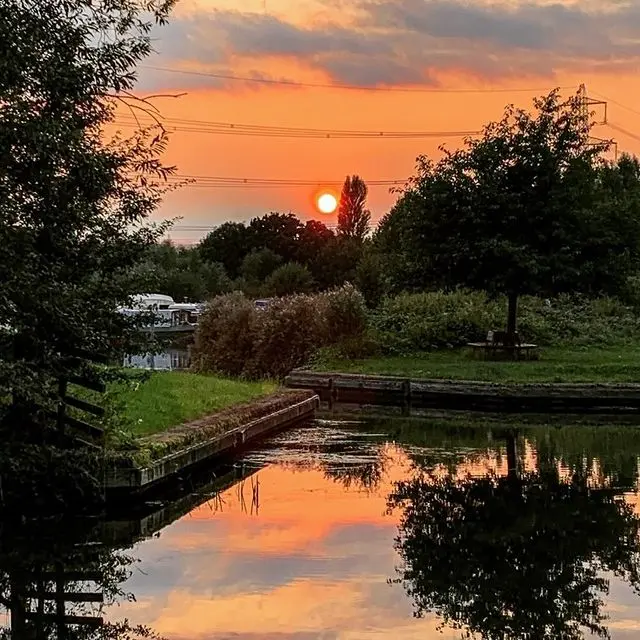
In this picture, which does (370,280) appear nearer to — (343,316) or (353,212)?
(343,316)

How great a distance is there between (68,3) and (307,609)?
18.3 feet

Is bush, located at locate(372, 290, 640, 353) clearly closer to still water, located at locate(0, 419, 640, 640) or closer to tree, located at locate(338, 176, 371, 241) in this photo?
still water, located at locate(0, 419, 640, 640)

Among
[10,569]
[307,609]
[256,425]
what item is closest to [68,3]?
[10,569]

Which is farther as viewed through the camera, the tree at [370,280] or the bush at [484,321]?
the tree at [370,280]

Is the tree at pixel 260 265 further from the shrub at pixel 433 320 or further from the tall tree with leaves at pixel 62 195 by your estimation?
the tall tree with leaves at pixel 62 195

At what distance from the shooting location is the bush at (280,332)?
27.4 meters

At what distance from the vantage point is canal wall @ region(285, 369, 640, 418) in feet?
69.9

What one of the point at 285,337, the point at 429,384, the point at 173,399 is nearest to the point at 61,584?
the point at 173,399

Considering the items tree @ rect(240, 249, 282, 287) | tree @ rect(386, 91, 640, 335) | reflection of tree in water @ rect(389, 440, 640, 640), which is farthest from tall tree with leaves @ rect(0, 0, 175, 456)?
tree @ rect(240, 249, 282, 287)

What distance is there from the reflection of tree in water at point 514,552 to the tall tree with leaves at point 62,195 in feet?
12.9

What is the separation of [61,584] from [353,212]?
81.0 m

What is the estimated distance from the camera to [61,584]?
811cm

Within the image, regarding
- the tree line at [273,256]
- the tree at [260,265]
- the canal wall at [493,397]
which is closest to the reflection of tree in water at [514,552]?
the canal wall at [493,397]

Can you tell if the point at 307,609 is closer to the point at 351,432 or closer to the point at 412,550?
the point at 412,550
